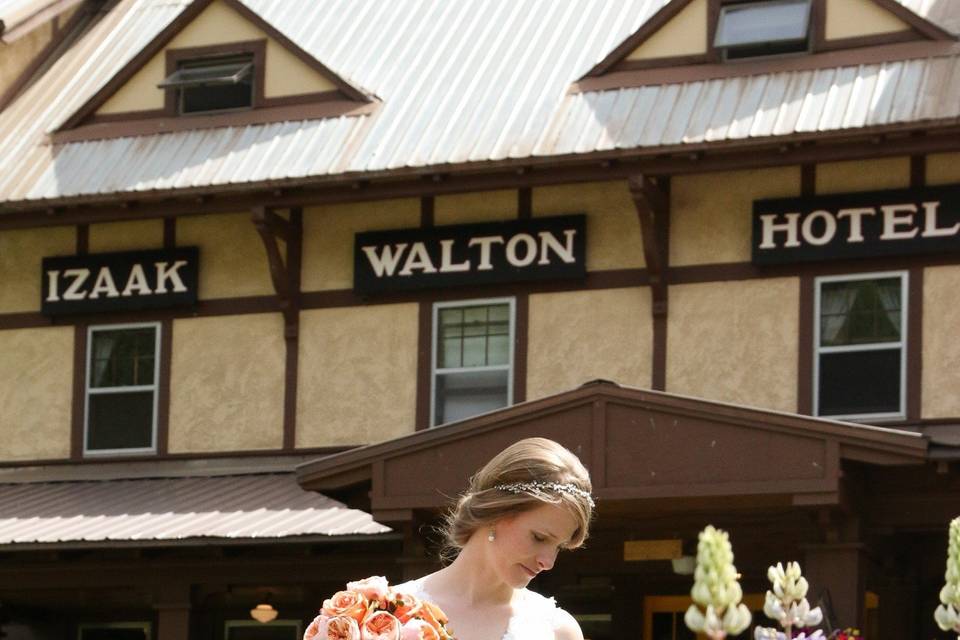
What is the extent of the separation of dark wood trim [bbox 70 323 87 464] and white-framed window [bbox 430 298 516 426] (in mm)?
3734

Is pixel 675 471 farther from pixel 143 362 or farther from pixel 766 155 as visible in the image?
pixel 143 362

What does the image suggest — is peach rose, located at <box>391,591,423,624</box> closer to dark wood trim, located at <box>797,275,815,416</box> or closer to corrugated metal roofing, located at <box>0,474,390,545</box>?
corrugated metal roofing, located at <box>0,474,390,545</box>

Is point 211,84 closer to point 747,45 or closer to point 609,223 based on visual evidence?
point 609,223

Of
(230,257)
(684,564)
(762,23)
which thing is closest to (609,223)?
(762,23)

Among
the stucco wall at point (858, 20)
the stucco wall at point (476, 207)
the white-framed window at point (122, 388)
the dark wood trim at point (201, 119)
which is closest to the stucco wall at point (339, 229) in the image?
the stucco wall at point (476, 207)

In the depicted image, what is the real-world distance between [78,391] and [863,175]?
26.0 ft

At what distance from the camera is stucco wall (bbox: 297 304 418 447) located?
1992 cm

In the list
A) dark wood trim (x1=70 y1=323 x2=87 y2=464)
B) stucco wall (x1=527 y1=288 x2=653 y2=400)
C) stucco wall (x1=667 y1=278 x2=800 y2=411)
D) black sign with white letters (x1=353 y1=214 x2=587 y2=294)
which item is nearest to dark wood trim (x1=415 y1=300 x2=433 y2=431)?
black sign with white letters (x1=353 y1=214 x2=587 y2=294)

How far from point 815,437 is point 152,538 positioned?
6.09m

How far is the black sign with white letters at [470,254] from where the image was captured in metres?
19.4

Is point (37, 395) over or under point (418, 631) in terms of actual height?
over

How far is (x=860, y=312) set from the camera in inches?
725

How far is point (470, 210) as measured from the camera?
786 inches

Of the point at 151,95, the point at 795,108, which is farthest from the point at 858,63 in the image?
the point at 151,95
